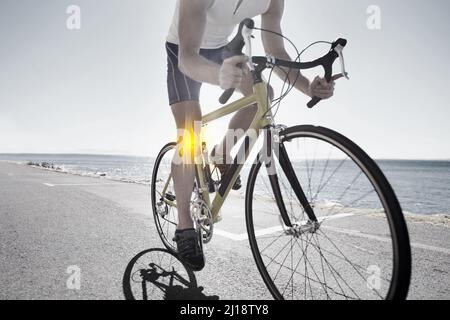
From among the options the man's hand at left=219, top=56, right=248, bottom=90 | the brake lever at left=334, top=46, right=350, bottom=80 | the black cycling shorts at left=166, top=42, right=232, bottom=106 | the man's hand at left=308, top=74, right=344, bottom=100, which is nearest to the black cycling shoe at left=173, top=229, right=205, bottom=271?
the black cycling shorts at left=166, top=42, right=232, bottom=106

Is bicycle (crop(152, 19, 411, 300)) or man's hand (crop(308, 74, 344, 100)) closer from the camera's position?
bicycle (crop(152, 19, 411, 300))

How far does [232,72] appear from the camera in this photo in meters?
1.64

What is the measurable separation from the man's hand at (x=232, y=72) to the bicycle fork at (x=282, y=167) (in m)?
0.45

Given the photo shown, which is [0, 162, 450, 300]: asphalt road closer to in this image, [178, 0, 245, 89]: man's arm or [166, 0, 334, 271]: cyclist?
[166, 0, 334, 271]: cyclist

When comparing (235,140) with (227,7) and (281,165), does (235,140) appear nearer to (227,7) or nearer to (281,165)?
(281,165)

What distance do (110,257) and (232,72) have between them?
213 centimetres

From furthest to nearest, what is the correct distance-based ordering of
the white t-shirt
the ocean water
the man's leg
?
the ocean water
the man's leg
the white t-shirt

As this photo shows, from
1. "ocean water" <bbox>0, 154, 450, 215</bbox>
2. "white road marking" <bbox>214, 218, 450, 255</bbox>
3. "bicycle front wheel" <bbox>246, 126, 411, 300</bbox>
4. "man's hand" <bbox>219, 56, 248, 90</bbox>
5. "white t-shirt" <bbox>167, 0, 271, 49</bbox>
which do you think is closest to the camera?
"bicycle front wheel" <bbox>246, 126, 411, 300</bbox>

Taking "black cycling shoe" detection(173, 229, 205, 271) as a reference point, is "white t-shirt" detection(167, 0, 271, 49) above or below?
above

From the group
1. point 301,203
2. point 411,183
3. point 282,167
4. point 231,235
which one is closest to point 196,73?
point 282,167

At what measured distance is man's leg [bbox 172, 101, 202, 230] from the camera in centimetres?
247

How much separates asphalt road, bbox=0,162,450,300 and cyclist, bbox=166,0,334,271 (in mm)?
415

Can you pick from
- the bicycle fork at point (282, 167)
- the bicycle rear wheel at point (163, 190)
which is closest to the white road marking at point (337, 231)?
the bicycle rear wheel at point (163, 190)
